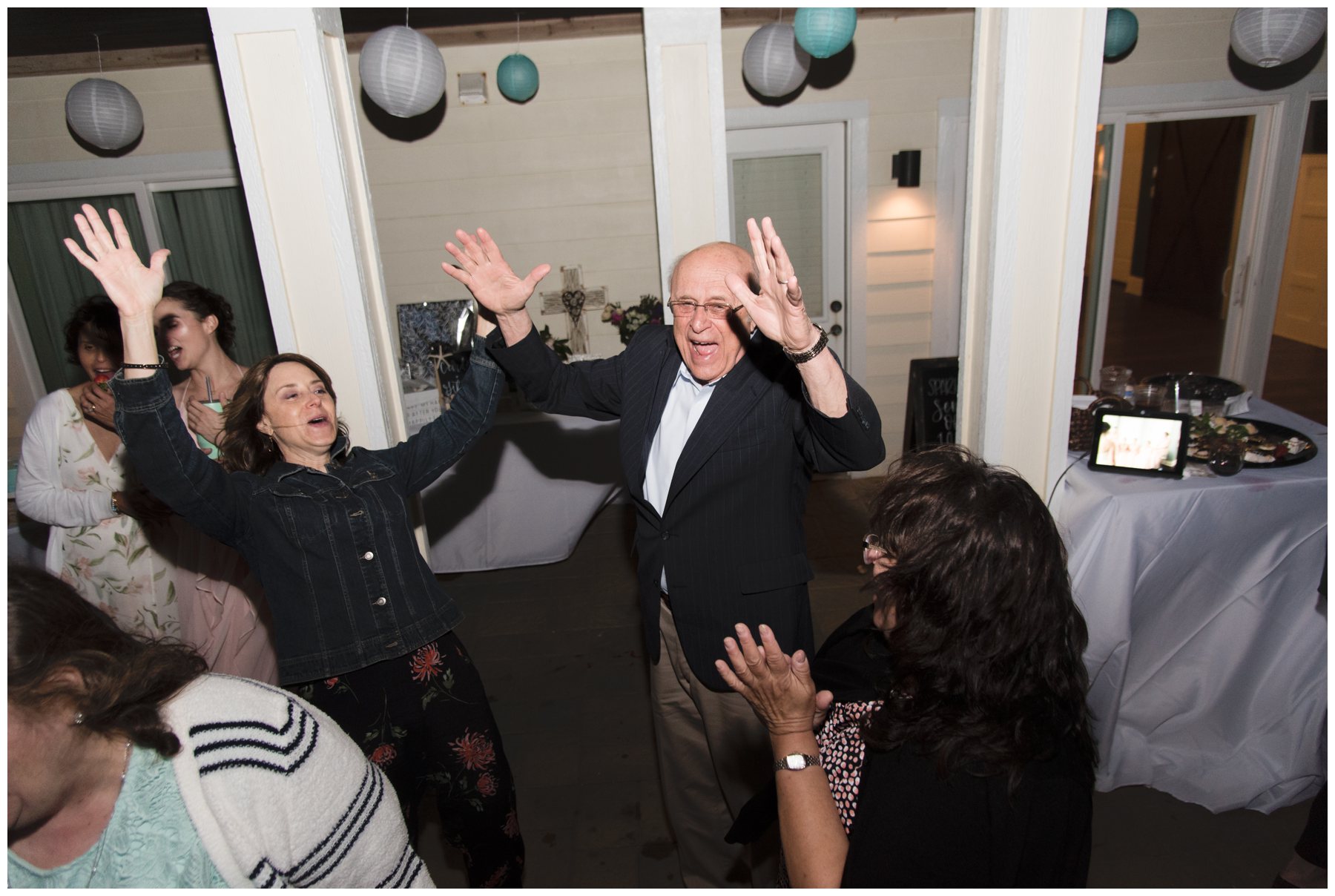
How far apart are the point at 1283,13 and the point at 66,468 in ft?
17.2

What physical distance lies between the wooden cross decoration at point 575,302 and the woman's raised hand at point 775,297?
11.8ft

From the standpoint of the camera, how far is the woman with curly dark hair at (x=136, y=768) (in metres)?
0.91

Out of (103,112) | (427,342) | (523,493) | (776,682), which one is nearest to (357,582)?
(776,682)

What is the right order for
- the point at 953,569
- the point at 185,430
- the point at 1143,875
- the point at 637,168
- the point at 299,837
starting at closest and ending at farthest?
the point at 299,837 → the point at 953,569 → the point at 185,430 → the point at 1143,875 → the point at 637,168

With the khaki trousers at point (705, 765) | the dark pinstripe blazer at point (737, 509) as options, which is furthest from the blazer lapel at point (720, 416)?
the khaki trousers at point (705, 765)

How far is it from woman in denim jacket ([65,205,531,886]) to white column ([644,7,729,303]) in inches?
24.5

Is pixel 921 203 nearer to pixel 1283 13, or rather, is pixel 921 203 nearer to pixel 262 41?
pixel 1283 13

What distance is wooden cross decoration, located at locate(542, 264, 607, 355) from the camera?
4.96 meters

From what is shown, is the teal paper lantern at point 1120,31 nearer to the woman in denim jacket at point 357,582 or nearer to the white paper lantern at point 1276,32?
the white paper lantern at point 1276,32

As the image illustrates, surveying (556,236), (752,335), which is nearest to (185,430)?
(752,335)

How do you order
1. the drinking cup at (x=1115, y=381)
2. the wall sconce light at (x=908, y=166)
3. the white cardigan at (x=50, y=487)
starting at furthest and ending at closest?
the wall sconce light at (x=908, y=166) → the drinking cup at (x=1115, y=381) → the white cardigan at (x=50, y=487)

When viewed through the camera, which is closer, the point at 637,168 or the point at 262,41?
the point at 262,41

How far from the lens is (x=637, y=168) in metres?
4.87

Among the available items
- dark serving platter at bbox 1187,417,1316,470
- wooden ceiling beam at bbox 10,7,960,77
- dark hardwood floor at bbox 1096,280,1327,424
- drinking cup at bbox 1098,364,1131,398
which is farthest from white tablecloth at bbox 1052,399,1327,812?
dark hardwood floor at bbox 1096,280,1327,424
